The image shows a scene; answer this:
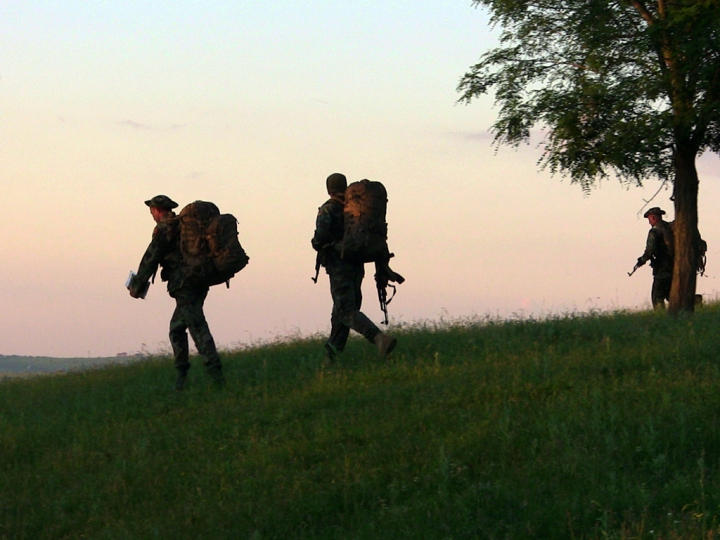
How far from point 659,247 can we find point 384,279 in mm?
9853

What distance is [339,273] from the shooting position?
12.9 metres

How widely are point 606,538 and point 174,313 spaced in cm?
800

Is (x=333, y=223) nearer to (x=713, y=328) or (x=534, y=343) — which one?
(x=534, y=343)

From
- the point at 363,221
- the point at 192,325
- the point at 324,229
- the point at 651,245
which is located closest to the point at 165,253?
the point at 192,325

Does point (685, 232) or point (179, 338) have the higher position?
point (685, 232)

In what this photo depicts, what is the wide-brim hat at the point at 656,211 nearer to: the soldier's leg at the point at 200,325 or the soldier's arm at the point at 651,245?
the soldier's arm at the point at 651,245

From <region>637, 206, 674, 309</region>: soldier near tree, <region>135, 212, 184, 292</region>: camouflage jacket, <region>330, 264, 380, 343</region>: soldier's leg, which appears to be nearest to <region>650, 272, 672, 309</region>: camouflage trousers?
<region>637, 206, 674, 309</region>: soldier near tree

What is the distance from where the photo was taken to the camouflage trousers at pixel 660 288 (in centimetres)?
2152

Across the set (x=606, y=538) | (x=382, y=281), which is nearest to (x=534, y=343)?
(x=382, y=281)

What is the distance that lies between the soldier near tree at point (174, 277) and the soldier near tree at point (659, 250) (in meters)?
11.5

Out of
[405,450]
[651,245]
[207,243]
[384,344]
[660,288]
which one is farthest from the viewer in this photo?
[660,288]

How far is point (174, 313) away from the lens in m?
13.0

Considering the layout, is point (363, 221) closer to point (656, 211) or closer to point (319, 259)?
point (319, 259)

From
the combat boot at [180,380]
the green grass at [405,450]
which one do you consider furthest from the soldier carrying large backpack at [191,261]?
the green grass at [405,450]
